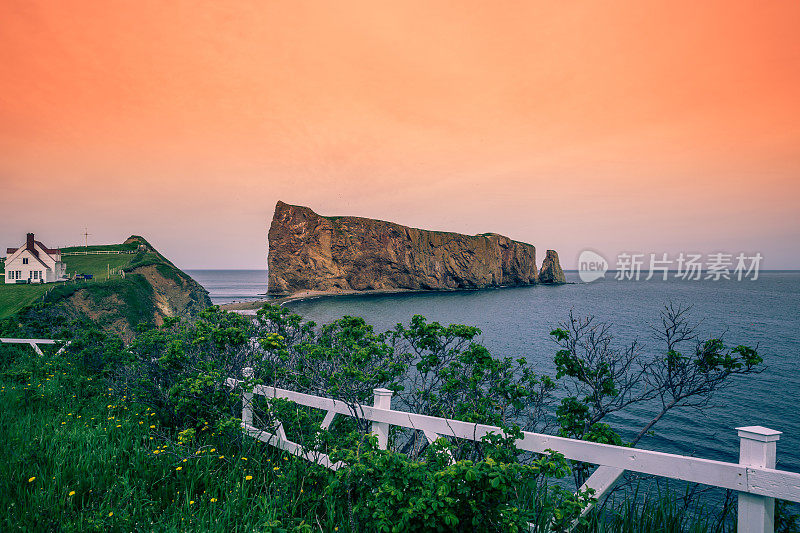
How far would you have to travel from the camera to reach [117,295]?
1425 inches

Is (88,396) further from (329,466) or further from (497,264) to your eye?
(497,264)

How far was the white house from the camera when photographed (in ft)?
119

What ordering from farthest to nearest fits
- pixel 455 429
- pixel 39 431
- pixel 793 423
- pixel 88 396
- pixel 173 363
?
pixel 793 423 → pixel 88 396 → pixel 173 363 → pixel 39 431 → pixel 455 429

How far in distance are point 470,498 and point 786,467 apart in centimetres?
1713

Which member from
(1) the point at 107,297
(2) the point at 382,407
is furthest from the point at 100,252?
(2) the point at 382,407

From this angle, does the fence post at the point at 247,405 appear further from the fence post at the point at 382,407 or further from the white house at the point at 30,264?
the white house at the point at 30,264

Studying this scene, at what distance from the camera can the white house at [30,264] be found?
36375 mm

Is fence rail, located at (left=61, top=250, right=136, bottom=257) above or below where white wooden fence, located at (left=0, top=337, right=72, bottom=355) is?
above

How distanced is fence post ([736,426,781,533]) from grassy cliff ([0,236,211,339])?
2017 centimetres

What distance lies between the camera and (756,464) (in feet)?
9.41

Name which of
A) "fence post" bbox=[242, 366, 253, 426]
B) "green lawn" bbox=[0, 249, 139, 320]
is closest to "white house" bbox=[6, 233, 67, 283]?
"green lawn" bbox=[0, 249, 139, 320]

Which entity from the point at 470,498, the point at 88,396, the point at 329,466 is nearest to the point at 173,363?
the point at 88,396

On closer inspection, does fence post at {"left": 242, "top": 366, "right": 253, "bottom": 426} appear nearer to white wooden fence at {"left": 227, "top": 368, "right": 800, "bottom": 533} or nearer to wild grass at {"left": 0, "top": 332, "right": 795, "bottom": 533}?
wild grass at {"left": 0, "top": 332, "right": 795, "bottom": 533}

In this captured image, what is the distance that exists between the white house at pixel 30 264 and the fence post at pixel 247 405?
1666 inches
